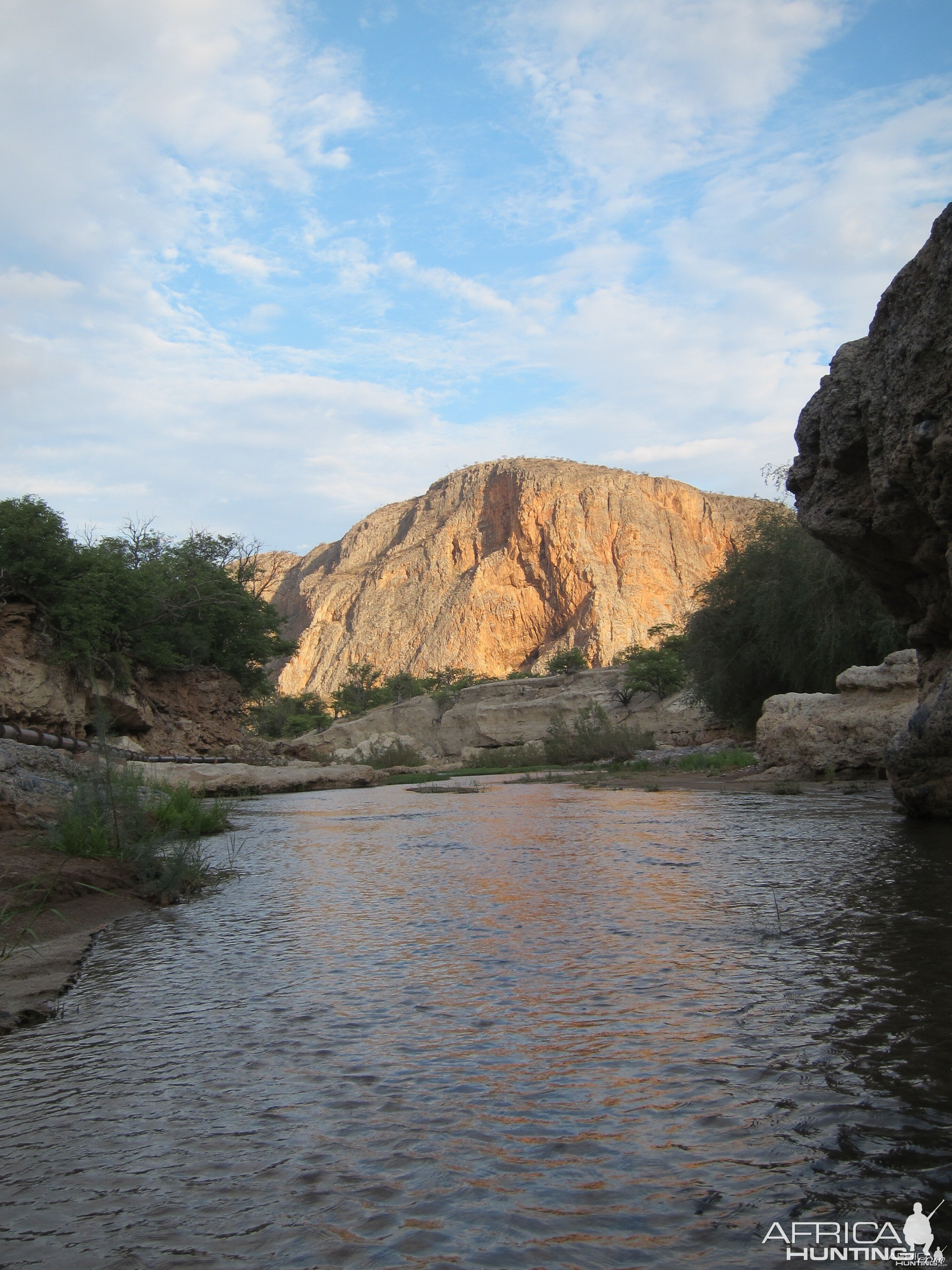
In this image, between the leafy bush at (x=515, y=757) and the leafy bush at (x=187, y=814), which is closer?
the leafy bush at (x=187, y=814)

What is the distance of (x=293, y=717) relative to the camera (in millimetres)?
67812

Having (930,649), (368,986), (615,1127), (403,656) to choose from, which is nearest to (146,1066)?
(368,986)

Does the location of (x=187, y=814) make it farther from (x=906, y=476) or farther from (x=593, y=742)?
(x=593, y=742)

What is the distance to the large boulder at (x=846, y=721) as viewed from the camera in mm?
11844

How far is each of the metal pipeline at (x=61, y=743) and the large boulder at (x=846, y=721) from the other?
10.6m

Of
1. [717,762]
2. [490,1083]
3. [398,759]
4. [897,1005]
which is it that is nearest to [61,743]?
[717,762]

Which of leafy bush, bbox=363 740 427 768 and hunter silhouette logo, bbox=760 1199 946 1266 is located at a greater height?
hunter silhouette logo, bbox=760 1199 946 1266

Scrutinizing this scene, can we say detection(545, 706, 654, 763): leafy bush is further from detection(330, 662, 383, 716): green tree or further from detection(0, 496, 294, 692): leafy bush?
detection(330, 662, 383, 716): green tree

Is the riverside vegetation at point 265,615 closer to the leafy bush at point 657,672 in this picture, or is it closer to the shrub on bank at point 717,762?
the shrub on bank at point 717,762

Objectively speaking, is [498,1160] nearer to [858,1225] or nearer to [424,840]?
[858,1225]

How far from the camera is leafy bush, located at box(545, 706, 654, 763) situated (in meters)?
25.6

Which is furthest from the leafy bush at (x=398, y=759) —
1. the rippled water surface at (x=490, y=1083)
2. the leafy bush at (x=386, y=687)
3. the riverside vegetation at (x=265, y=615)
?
the rippled water surface at (x=490, y=1083)

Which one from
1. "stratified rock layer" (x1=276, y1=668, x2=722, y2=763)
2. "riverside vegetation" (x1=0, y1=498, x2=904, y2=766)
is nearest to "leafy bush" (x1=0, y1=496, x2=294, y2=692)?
"riverside vegetation" (x1=0, y1=498, x2=904, y2=766)

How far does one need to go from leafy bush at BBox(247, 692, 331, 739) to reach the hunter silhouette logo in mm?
43055
